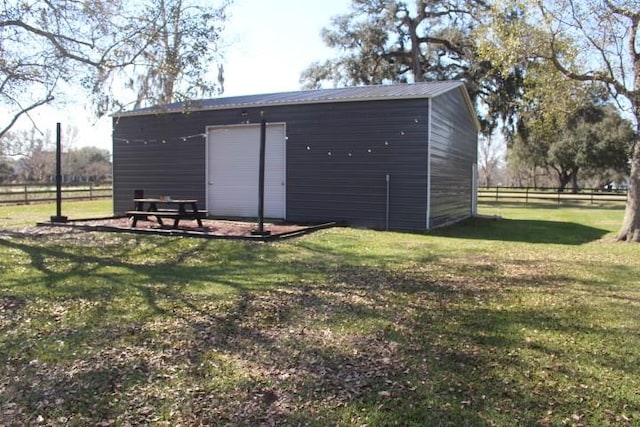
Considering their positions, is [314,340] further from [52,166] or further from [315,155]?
[52,166]

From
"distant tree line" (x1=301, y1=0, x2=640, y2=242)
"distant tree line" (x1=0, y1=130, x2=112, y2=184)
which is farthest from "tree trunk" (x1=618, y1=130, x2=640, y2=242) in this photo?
"distant tree line" (x1=0, y1=130, x2=112, y2=184)

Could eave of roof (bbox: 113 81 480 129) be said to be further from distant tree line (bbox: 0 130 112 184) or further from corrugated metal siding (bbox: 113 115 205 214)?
distant tree line (bbox: 0 130 112 184)

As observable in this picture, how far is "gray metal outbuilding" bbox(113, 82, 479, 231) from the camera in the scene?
11.9 m

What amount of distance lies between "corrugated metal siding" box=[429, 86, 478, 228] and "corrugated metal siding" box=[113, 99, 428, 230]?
573 millimetres

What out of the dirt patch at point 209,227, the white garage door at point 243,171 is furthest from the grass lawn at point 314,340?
the white garage door at point 243,171

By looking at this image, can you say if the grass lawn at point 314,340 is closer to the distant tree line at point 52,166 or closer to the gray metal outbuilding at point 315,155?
the gray metal outbuilding at point 315,155

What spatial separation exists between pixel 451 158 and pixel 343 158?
3.35 meters

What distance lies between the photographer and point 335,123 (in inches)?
496

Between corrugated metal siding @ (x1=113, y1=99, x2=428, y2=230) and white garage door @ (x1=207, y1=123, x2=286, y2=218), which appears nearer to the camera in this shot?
corrugated metal siding @ (x1=113, y1=99, x2=428, y2=230)

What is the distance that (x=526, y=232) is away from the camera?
42.4 ft

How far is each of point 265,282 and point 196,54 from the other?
567 cm

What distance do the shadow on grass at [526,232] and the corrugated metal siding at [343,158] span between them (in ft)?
4.37

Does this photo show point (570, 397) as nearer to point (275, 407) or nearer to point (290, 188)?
point (275, 407)

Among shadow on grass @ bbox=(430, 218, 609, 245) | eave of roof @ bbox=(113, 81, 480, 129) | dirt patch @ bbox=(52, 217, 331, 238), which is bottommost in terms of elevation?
shadow on grass @ bbox=(430, 218, 609, 245)
